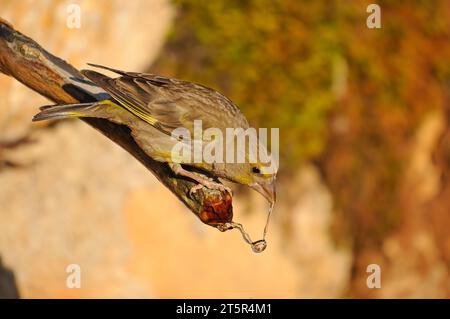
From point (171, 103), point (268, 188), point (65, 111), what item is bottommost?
point (268, 188)

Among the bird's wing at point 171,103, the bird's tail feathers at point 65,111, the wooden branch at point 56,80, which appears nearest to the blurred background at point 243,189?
the wooden branch at point 56,80

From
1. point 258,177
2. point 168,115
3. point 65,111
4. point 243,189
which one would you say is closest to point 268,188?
point 258,177

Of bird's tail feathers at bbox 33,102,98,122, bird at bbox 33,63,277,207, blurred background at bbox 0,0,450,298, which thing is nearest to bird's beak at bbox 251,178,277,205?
bird at bbox 33,63,277,207

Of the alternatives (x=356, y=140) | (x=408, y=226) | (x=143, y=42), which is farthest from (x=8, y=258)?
(x=408, y=226)

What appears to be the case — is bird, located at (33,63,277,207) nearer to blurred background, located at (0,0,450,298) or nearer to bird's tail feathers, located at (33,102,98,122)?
bird's tail feathers, located at (33,102,98,122)

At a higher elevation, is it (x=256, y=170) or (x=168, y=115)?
(x=168, y=115)

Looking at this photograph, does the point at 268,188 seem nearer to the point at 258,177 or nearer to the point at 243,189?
the point at 258,177
